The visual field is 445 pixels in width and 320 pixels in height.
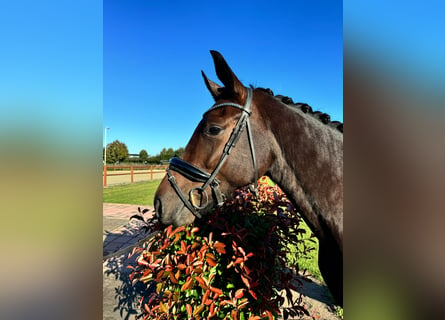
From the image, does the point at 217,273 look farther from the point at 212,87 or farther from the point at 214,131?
the point at 212,87

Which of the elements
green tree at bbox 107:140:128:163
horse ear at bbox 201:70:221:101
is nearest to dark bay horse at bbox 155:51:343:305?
horse ear at bbox 201:70:221:101

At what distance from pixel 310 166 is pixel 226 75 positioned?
0.95 m

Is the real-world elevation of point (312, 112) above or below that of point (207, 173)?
above

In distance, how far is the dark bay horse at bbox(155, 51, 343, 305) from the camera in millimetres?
1491

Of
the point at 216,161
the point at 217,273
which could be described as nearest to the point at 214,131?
the point at 216,161

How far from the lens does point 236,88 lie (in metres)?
1.61

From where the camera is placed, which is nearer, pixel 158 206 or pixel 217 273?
pixel 158 206

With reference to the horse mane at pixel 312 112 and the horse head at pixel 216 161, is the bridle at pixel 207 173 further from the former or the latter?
the horse mane at pixel 312 112

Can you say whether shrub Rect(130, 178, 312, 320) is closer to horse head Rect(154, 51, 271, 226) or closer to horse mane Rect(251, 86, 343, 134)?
horse head Rect(154, 51, 271, 226)

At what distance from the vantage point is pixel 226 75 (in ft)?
5.22

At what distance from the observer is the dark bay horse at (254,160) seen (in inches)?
58.7
